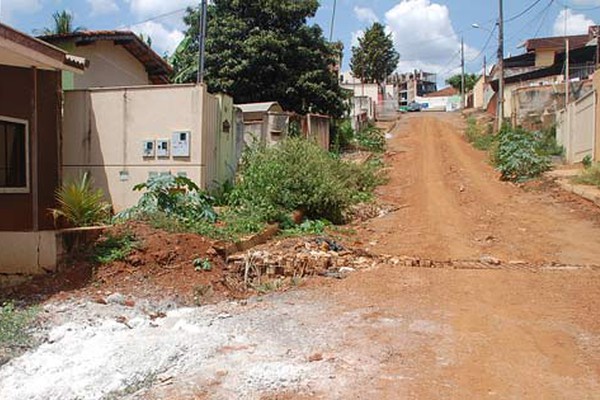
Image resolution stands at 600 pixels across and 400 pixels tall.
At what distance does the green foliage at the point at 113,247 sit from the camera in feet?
24.8

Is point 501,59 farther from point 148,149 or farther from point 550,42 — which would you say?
point 148,149

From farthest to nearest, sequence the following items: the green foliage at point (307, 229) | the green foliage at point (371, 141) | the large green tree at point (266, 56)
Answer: the green foliage at point (371, 141)
the large green tree at point (266, 56)
the green foliage at point (307, 229)

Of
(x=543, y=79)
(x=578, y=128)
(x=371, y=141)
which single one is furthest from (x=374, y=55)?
(x=578, y=128)

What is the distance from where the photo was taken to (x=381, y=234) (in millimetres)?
11250

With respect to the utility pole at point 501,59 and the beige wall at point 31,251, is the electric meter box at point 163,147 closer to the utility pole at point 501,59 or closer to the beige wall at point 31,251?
the beige wall at point 31,251

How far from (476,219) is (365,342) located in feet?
27.5

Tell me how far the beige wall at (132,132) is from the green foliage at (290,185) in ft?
2.89

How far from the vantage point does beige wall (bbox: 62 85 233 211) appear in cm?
1070

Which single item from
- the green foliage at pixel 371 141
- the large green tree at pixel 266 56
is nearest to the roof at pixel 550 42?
the green foliage at pixel 371 141

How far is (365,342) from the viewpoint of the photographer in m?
5.13

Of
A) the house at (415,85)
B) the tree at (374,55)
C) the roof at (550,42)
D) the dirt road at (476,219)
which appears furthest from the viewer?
the house at (415,85)

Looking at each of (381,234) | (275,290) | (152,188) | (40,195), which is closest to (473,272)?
(275,290)

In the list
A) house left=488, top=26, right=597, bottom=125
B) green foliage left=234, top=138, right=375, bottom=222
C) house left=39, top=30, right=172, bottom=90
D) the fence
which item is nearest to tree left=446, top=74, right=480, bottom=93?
house left=488, top=26, right=597, bottom=125

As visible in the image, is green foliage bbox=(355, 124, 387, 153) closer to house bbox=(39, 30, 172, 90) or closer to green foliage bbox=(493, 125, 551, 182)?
green foliage bbox=(493, 125, 551, 182)
